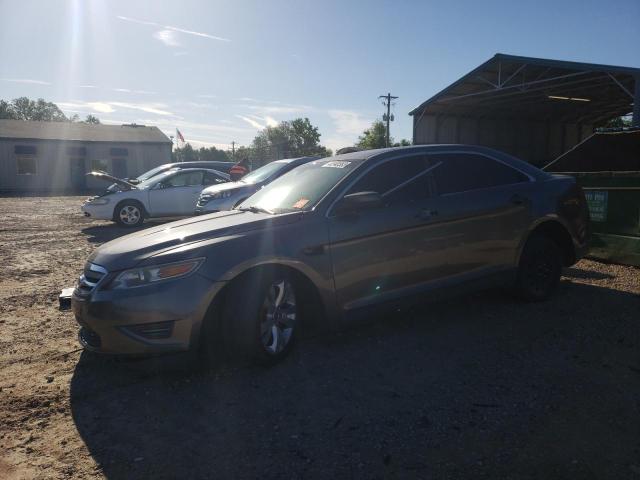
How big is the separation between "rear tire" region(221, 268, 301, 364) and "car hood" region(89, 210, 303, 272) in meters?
0.38

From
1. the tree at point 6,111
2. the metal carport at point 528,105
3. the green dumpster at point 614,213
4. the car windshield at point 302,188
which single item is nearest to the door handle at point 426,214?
the car windshield at point 302,188

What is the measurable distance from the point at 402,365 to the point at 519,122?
26543 mm

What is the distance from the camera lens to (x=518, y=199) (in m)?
4.80

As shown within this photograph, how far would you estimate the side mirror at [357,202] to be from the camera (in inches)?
148

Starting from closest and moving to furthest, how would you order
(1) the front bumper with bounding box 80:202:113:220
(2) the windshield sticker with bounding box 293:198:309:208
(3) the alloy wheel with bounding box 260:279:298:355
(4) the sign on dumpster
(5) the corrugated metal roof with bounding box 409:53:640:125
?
(3) the alloy wheel with bounding box 260:279:298:355, (2) the windshield sticker with bounding box 293:198:309:208, (4) the sign on dumpster, (1) the front bumper with bounding box 80:202:113:220, (5) the corrugated metal roof with bounding box 409:53:640:125

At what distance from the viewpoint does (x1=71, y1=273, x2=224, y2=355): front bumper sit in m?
3.14

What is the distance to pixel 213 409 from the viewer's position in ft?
10.00

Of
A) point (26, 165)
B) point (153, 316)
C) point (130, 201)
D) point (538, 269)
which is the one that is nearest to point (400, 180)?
point (538, 269)

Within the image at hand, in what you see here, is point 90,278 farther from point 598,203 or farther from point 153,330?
point 598,203

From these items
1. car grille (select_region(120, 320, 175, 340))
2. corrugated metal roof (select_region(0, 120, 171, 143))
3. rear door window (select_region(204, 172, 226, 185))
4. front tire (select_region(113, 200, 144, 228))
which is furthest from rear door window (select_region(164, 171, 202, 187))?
corrugated metal roof (select_region(0, 120, 171, 143))

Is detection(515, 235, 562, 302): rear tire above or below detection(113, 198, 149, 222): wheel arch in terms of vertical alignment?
below

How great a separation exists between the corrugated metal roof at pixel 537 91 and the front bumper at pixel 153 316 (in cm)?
1632

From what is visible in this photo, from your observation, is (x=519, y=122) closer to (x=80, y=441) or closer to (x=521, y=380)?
(x=521, y=380)

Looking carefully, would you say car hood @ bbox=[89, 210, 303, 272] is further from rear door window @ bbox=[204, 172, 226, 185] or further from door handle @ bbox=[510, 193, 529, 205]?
rear door window @ bbox=[204, 172, 226, 185]
